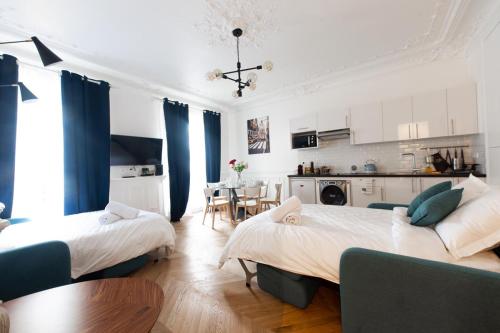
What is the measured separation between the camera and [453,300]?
0.97 metres

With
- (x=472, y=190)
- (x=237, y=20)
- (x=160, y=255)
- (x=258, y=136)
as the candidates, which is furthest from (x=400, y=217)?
(x=258, y=136)

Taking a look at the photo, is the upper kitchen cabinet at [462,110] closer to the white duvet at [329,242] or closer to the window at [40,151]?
the white duvet at [329,242]

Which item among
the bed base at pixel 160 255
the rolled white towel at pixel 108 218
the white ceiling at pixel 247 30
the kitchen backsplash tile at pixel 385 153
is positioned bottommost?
the bed base at pixel 160 255

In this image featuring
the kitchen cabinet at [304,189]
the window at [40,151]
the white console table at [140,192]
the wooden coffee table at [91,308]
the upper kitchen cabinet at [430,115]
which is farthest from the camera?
the kitchen cabinet at [304,189]

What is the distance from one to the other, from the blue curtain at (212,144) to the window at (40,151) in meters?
3.00

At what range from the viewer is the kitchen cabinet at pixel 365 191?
3744mm

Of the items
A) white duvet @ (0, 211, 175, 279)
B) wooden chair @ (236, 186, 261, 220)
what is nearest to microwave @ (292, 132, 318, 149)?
wooden chair @ (236, 186, 261, 220)

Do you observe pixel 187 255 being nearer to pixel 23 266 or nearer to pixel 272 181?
pixel 23 266

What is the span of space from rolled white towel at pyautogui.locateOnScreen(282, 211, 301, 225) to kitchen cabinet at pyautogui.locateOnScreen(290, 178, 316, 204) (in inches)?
102

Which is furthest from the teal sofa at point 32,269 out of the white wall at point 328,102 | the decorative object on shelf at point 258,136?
the decorative object on shelf at point 258,136

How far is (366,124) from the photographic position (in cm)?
408

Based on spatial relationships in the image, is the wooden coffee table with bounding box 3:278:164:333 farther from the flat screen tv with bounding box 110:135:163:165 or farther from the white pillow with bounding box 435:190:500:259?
the flat screen tv with bounding box 110:135:163:165

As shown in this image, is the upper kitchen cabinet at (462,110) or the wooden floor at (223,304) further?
the upper kitchen cabinet at (462,110)

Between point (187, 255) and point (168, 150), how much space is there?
8.47ft
